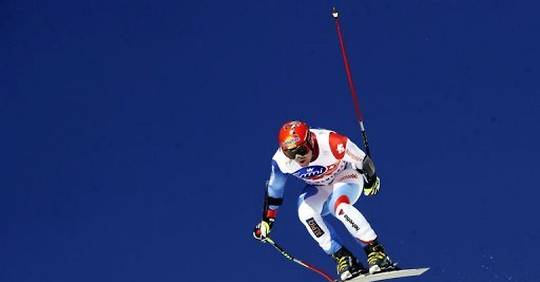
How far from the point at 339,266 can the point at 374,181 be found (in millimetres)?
445

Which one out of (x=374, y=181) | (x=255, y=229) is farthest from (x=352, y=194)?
(x=255, y=229)

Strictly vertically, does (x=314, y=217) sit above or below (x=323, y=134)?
below

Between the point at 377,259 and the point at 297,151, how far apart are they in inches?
24.8

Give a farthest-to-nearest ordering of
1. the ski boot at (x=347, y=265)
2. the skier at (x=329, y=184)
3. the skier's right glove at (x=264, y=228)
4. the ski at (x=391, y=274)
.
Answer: the skier's right glove at (x=264, y=228), the ski boot at (x=347, y=265), the skier at (x=329, y=184), the ski at (x=391, y=274)

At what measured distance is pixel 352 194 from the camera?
5.76 m

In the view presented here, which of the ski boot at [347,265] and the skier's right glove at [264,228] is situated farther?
the skier's right glove at [264,228]

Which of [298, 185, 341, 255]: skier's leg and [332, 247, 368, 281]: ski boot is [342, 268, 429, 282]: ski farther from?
[298, 185, 341, 255]: skier's leg

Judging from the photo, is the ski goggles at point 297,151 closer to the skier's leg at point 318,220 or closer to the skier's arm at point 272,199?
the skier's arm at point 272,199

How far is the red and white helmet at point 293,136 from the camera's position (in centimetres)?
545

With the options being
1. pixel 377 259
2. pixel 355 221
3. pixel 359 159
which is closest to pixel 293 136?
pixel 359 159

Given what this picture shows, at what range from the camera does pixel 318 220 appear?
18.9 ft

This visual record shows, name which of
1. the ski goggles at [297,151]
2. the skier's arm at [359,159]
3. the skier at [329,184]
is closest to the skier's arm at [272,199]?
the skier at [329,184]

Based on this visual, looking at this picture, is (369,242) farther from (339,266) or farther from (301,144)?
(301,144)

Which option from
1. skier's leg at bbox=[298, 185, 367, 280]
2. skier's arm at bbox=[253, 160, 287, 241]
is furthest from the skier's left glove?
skier's arm at bbox=[253, 160, 287, 241]
